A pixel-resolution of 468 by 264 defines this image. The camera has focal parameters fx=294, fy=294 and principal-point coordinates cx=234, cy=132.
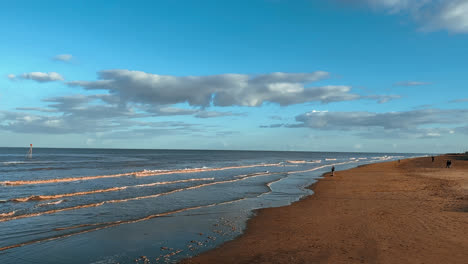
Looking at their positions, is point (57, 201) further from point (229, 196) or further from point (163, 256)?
point (163, 256)

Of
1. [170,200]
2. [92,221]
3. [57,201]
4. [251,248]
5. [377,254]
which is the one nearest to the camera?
[377,254]

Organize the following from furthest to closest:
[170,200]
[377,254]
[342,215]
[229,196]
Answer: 1. [229,196]
2. [170,200]
3. [342,215]
4. [377,254]

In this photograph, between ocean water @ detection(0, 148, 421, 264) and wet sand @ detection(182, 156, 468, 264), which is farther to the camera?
ocean water @ detection(0, 148, 421, 264)

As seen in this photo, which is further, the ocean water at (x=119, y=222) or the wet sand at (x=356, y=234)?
the ocean water at (x=119, y=222)

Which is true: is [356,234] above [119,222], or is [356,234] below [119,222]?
above

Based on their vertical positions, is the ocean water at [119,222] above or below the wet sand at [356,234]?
below

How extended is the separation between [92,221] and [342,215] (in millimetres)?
11686

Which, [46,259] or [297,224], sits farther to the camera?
[297,224]

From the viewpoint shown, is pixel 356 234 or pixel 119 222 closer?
pixel 356 234

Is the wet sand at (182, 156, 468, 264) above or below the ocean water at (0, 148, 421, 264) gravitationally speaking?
above

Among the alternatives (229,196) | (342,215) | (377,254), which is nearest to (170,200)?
(229,196)

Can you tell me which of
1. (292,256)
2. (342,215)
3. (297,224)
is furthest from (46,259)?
(342,215)

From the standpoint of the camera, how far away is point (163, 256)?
348 inches

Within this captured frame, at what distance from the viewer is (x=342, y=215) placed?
46.8 feet
